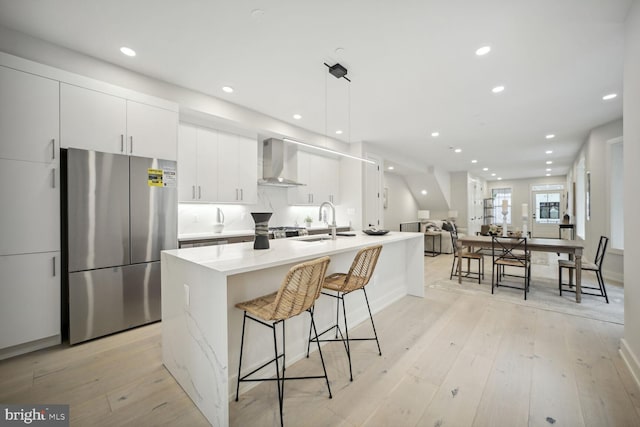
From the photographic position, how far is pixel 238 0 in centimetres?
196

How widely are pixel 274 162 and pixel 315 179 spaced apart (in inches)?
42.7

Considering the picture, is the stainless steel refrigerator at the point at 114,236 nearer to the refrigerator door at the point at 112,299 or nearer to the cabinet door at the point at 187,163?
the refrigerator door at the point at 112,299

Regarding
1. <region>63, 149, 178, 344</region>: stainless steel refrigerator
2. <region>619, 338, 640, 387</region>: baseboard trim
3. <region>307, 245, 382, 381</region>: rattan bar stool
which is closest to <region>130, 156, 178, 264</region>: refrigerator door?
<region>63, 149, 178, 344</region>: stainless steel refrigerator

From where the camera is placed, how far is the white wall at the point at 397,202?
884 centimetres

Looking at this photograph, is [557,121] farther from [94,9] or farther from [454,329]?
[94,9]

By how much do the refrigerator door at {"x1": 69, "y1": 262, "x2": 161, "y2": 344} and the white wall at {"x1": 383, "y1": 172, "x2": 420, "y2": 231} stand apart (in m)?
6.97

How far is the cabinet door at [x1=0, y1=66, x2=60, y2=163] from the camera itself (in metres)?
2.17

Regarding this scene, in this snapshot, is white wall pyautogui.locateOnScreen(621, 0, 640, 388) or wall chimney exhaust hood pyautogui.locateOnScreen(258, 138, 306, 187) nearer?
white wall pyautogui.locateOnScreen(621, 0, 640, 388)

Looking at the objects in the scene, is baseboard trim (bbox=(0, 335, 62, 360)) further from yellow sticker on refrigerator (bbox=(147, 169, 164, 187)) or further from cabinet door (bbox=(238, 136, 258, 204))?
cabinet door (bbox=(238, 136, 258, 204))

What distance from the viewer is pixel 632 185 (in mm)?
2041

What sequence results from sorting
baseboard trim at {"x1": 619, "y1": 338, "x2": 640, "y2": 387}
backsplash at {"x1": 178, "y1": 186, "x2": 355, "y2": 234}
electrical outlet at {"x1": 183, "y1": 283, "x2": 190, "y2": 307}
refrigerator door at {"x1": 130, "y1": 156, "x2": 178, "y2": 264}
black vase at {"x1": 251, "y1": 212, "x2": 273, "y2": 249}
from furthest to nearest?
backsplash at {"x1": 178, "y1": 186, "x2": 355, "y2": 234}, refrigerator door at {"x1": 130, "y1": 156, "x2": 178, "y2": 264}, black vase at {"x1": 251, "y1": 212, "x2": 273, "y2": 249}, baseboard trim at {"x1": 619, "y1": 338, "x2": 640, "y2": 387}, electrical outlet at {"x1": 183, "y1": 283, "x2": 190, "y2": 307}

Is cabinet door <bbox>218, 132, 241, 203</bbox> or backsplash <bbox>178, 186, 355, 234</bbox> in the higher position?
cabinet door <bbox>218, 132, 241, 203</bbox>

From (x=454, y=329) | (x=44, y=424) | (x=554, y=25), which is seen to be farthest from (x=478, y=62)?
(x=44, y=424)

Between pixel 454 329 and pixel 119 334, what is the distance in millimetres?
3366
